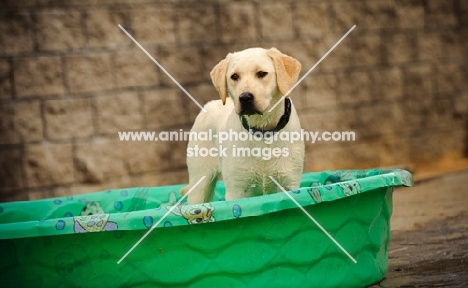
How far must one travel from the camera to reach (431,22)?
6.89 m

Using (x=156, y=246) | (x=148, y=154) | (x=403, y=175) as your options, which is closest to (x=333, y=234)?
(x=403, y=175)

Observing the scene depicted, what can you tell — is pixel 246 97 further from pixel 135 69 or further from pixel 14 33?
pixel 14 33

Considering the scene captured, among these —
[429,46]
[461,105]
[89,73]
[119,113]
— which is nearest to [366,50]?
[429,46]

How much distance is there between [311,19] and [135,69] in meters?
1.64

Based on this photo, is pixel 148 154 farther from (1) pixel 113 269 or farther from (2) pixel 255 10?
(1) pixel 113 269

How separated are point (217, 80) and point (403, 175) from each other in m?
1.05

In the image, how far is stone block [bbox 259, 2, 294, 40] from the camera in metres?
6.09

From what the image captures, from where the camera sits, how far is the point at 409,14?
22.2ft

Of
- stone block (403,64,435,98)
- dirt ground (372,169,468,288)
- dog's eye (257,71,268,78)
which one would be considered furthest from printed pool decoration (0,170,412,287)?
stone block (403,64,435,98)

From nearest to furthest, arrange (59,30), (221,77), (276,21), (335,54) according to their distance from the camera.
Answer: (221,77) → (59,30) → (276,21) → (335,54)

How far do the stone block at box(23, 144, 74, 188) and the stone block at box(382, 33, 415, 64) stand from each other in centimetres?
303

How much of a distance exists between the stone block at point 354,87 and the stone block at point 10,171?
9.16 feet

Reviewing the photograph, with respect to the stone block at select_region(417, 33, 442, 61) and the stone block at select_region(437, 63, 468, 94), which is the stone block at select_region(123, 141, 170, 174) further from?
the stone block at select_region(437, 63, 468, 94)

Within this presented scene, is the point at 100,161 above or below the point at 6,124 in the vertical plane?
below
